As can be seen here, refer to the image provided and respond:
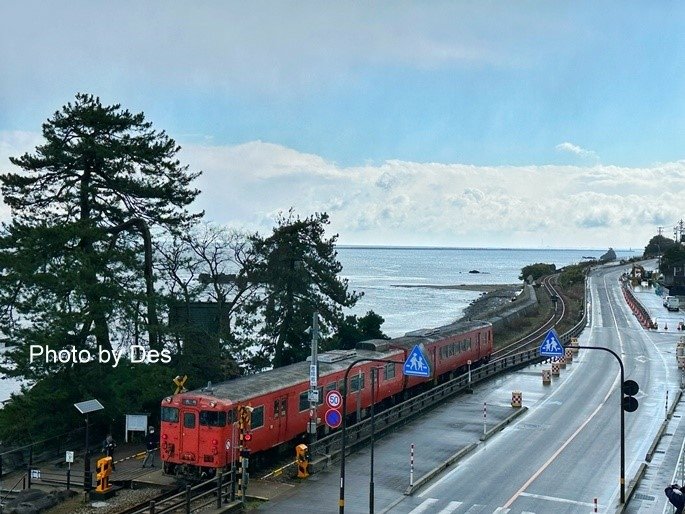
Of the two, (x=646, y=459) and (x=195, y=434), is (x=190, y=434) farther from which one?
(x=646, y=459)

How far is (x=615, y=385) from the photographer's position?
42.9 metres

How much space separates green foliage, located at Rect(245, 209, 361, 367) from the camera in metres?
43.7

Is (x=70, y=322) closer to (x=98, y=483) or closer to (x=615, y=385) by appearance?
(x=98, y=483)

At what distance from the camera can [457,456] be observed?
2733cm

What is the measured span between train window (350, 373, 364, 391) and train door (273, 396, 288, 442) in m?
5.35

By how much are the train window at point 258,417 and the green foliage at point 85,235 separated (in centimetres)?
831

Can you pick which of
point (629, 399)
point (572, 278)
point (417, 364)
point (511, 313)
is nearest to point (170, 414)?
point (417, 364)

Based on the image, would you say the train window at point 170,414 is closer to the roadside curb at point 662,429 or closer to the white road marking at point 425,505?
the white road marking at point 425,505

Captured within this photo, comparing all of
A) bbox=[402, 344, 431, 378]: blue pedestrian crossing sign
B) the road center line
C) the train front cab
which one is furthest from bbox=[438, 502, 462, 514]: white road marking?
the train front cab

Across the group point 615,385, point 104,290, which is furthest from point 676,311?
point 104,290

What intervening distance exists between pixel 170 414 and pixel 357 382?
9759 millimetres

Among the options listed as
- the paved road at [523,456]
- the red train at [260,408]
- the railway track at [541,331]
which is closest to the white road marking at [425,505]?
the paved road at [523,456]

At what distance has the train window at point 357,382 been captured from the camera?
104 feet

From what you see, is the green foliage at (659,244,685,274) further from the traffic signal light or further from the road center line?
the traffic signal light
